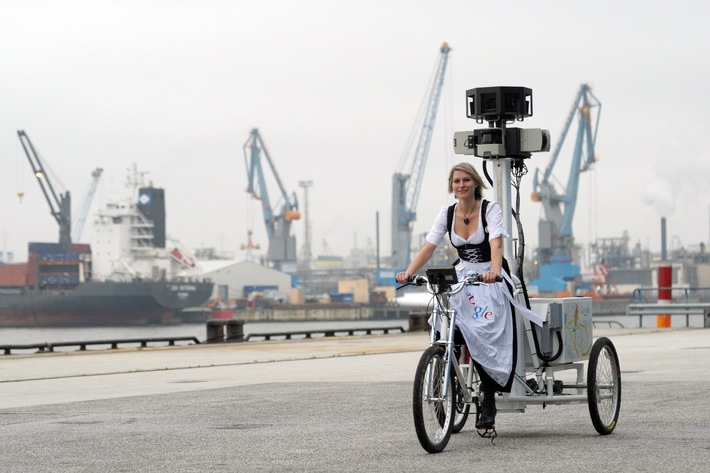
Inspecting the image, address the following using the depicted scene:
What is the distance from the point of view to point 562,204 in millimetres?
148375

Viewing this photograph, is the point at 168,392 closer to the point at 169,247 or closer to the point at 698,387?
the point at 698,387

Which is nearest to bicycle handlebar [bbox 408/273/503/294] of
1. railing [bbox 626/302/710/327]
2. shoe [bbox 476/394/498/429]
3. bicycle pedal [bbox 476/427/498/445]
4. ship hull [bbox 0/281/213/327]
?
shoe [bbox 476/394/498/429]

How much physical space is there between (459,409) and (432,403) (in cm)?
56

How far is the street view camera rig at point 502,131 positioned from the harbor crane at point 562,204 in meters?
137

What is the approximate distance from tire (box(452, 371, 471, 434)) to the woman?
0.13 m

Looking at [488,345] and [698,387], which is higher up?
[488,345]

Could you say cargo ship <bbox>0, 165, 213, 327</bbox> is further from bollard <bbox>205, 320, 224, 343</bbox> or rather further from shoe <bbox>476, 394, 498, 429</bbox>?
shoe <bbox>476, 394, 498, 429</bbox>

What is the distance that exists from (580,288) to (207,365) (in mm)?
139116

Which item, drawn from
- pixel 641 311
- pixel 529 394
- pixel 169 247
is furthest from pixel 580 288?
pixel 529 394

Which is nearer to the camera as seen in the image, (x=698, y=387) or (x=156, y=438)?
(x=156, y=438)

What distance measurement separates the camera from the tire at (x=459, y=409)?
24.0 feet

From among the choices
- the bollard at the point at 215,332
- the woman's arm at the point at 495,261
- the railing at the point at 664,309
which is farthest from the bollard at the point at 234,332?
the woman's arm at the point at 495,261

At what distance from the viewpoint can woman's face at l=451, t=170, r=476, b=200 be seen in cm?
756

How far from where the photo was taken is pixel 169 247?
137750 millimetres
